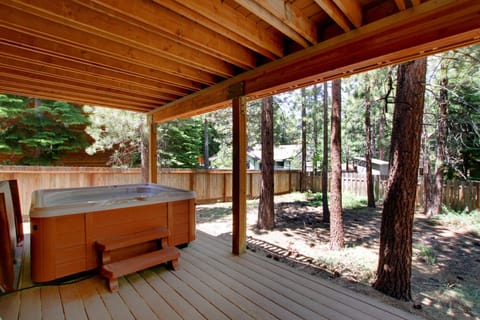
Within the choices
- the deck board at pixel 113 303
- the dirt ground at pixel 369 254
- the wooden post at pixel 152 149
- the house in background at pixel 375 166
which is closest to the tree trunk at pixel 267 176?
the dirt ground at pixel 369 254

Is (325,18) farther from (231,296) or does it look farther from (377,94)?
(377,94)

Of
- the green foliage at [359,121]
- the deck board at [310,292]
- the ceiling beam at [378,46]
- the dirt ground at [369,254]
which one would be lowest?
the dirt ground at [369,254]

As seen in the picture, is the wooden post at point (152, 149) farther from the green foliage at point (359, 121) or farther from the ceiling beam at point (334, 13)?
the green foliage at point (359, 121)

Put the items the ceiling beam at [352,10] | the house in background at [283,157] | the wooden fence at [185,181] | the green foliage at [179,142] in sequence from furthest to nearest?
the house in background at [283,157] < the green foliage at [179,142] < the wooden fence at [185,181] < the ceiling beam at [352,10]

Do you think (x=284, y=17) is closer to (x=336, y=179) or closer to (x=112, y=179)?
(x=336, y=179)

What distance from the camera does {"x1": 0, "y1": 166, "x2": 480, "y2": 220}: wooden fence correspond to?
503cm

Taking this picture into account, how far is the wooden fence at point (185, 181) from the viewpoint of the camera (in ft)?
16.5

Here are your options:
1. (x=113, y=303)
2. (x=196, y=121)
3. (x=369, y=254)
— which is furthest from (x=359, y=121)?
(x=113, y=303)

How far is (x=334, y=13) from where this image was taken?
173 centimetres

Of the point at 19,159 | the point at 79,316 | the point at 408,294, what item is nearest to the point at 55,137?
the point at 19,159

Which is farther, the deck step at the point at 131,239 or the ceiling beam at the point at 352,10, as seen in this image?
the deck step at the point at 131,239

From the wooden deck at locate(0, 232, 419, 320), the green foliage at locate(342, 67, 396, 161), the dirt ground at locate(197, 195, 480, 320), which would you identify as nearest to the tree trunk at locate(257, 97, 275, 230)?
the dirt ground at locate(197, 195, 480, 320)

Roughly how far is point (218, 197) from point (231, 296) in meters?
6.24

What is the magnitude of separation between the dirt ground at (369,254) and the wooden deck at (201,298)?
915 millimetres
